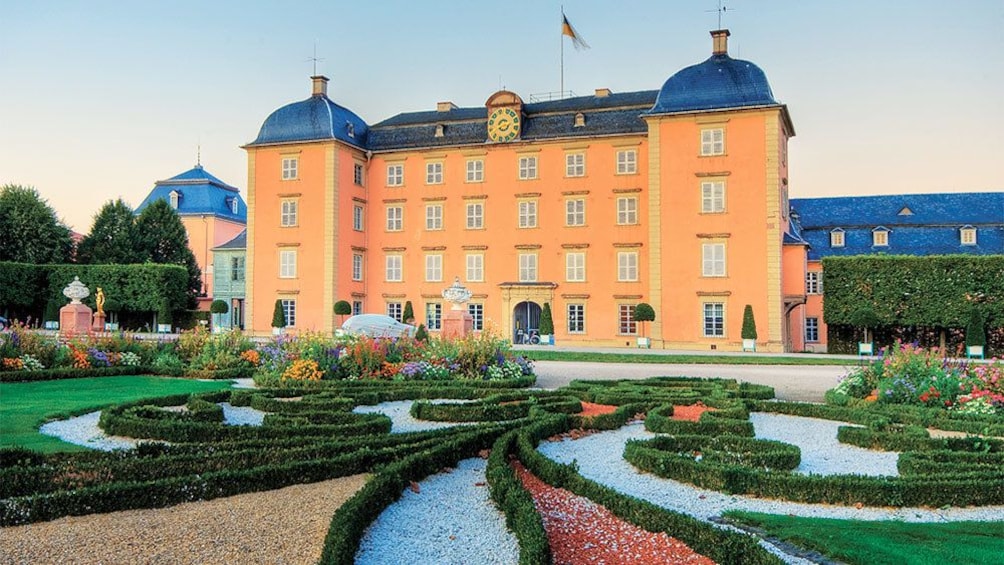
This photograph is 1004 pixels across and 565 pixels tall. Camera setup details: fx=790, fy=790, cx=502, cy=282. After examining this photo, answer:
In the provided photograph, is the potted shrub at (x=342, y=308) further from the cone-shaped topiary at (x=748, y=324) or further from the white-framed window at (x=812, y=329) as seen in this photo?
the white-framed window at (x=812, y=329)

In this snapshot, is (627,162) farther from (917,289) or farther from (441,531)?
(441,531)

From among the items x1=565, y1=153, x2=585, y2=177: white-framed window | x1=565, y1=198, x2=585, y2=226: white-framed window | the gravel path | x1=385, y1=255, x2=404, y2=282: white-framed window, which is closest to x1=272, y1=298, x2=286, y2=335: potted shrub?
x1=385, y1=255, x2=404, y2=282: white-framed window

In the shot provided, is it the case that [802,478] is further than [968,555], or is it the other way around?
[802,478]

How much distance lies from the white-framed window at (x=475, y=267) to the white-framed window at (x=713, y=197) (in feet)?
34.1

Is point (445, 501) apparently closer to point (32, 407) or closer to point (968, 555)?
point (968, 555)

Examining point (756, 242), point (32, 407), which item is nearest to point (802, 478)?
point (32, 407)

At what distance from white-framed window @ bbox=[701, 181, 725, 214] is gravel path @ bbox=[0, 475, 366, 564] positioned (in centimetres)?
2905

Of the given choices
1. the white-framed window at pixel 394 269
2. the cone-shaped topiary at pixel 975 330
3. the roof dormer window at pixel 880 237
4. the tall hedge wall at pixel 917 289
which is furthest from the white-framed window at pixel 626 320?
the roof dormer window at pixel 880 237

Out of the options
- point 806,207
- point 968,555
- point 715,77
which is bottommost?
point 968,555

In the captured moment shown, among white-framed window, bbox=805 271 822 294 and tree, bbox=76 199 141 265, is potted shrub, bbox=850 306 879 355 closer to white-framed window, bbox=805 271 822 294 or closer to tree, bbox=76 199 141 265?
white-framed window, bbox=805 271 822 294

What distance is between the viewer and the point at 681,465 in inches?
244

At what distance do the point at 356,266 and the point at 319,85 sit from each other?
30.6 feet

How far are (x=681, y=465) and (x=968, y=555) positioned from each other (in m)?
2.24

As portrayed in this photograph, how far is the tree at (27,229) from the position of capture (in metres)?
43.0
